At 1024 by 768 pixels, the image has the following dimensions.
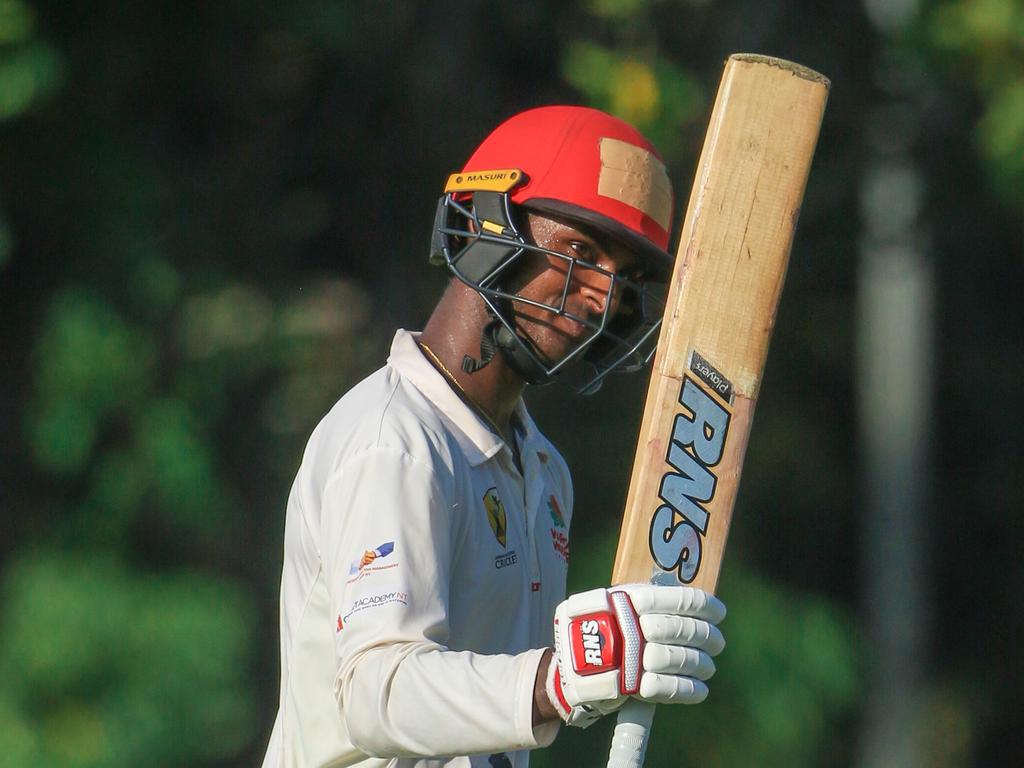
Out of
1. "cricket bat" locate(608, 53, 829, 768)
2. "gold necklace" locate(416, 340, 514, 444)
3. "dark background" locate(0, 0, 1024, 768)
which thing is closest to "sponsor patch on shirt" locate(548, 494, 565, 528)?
"gold necklace" locate(416, 340, 514, 444)

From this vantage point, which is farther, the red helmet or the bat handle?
the red helmet

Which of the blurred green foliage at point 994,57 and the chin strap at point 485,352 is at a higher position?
the blurred green foliage at point 994,57

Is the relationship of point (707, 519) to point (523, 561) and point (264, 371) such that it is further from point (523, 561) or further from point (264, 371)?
point (264, 371)

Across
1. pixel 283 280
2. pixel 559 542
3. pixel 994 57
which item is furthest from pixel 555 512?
pixel 994 57

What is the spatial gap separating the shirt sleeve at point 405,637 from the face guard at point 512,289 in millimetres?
346

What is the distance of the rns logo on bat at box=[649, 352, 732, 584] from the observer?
7.22 feet

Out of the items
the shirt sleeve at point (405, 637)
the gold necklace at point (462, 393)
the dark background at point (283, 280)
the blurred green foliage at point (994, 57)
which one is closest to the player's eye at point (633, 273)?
the gold necklace at point (462, 393)

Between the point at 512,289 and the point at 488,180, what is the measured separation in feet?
0.60

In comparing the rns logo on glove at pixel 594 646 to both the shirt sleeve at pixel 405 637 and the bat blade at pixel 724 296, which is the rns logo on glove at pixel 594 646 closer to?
the shirt sleeve at pixel 405 637

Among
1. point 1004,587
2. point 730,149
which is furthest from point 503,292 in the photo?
point 1004,587

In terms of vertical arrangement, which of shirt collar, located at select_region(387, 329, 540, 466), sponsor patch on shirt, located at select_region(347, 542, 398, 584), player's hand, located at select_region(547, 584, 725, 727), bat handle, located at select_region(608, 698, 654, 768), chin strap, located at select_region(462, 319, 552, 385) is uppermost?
chin strap, located at select_region(462, 319, 552, 385)

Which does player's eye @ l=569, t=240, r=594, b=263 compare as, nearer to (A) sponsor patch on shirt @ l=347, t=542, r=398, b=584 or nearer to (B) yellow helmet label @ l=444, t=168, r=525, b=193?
(B) yellow helmet label @ l=444, t=168, r=525, b=193

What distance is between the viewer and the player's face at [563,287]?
95.0 inches

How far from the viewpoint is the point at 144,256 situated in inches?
226
